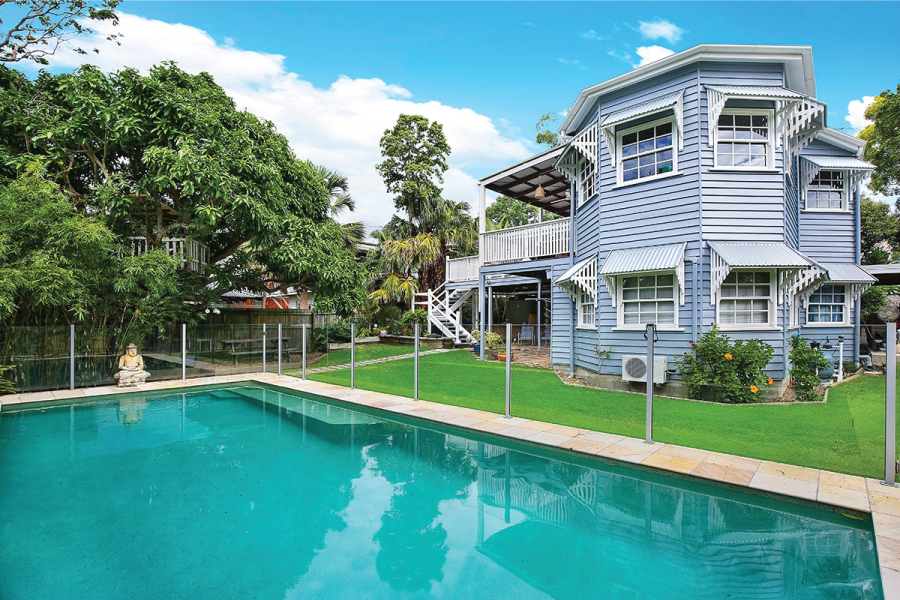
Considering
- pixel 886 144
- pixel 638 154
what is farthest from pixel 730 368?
pixel 886 144

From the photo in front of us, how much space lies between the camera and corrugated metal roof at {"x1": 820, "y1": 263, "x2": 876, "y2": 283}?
11781mm

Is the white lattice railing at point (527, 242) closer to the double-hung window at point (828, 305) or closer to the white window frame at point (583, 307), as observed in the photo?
the white window frame at point (583, 307)

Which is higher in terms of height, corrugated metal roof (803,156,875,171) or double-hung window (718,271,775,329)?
corrugated metal roof (803,156,875,171)

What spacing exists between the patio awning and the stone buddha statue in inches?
455

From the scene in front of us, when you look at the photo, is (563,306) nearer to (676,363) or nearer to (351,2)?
(676,363)

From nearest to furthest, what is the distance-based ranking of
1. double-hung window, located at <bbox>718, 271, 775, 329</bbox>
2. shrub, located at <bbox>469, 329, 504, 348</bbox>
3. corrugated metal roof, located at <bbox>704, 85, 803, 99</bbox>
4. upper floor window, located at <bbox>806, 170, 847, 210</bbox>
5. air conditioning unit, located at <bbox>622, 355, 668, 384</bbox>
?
corrugated metal roof, located at <bbox>704, 85, 803, 99</bbox> < double-hung window, located at <bbox>718, 271, 775, 329</bbox> < air conditioning unit, located at <bbox>622, 355, 668, 384</bbox> < upper floor window, located at <bbox>806, 170, 847, 210</bbox> < shrub, located at <bbox>469, 329, 504, 348</bbox>

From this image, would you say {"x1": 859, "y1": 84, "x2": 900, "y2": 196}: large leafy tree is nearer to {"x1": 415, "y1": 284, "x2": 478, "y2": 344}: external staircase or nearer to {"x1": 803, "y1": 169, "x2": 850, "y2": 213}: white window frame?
{"x1": 803, "y1": 169, "x2": 850, "y2": 213}: white window frame

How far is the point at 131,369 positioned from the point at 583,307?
11.8m

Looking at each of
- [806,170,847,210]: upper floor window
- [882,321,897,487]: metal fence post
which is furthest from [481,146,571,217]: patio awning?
[882,321,897,487]: metal fence post

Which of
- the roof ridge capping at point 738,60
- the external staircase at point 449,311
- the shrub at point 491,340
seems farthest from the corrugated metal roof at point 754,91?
the external staircase at point 449,311

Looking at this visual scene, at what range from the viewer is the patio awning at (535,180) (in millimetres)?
13484

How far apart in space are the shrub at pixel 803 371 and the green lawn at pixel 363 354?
12.7 m

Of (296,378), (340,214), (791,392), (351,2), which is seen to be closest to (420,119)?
(340,214)

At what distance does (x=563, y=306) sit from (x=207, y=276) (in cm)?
1131
